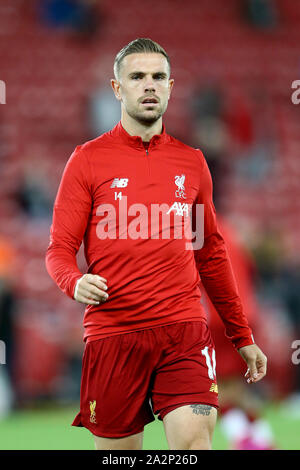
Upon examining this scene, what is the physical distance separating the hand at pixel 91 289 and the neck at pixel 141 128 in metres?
0.81

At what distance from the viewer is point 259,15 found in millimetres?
13203

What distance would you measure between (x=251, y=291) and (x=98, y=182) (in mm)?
2406

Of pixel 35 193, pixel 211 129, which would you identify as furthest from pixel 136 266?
pixel 211 129

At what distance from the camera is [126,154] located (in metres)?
3.62

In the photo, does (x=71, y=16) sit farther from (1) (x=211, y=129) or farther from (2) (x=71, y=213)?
(2) (x=71, y=213)

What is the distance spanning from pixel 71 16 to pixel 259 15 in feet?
10.0

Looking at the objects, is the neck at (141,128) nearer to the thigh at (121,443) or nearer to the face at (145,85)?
the face at (145,85)

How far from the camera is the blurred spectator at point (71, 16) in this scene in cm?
1236

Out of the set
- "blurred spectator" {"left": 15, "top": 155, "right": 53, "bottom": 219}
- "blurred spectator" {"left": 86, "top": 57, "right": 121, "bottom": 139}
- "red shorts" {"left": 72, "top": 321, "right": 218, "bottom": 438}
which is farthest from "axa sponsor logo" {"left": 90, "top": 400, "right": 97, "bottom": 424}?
"blurred spectator" {"left": 86, "top": 57, "right": 121, "bottom": 139}

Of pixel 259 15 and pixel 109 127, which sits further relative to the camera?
pixel 259 15

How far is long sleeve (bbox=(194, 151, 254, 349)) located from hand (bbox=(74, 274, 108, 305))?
79cm

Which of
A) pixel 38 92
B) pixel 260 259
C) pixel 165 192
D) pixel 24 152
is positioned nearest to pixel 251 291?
pixel 165 192

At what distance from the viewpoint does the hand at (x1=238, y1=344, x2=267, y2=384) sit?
12.1ft
